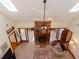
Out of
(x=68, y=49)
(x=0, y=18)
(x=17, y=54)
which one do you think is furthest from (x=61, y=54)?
(x=0, y=18)

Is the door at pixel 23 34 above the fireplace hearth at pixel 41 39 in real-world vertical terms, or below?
above

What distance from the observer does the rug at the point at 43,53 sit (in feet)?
26.8

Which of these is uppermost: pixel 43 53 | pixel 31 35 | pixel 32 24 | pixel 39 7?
pixel 39 7

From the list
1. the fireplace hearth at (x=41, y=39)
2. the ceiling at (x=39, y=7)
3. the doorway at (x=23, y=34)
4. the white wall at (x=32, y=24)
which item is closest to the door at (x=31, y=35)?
the doorway at (x=23, y=34)

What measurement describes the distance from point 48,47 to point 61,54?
6.13 feet

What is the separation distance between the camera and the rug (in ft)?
26.8

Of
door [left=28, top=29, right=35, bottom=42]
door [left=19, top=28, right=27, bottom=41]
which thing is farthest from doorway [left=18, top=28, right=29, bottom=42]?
door [left=28, top=29, right=35, bottom=42]

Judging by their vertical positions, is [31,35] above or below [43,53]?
above

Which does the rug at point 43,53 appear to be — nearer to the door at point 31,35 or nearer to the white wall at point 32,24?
the door at point 31,35

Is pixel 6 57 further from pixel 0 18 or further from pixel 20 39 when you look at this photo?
pixel 20 39

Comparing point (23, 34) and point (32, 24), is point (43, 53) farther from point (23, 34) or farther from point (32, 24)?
point (23, 34)

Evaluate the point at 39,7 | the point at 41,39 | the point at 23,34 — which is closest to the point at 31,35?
the point at 23,34

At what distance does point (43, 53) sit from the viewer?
8.80 m

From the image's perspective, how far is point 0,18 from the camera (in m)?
6.13
